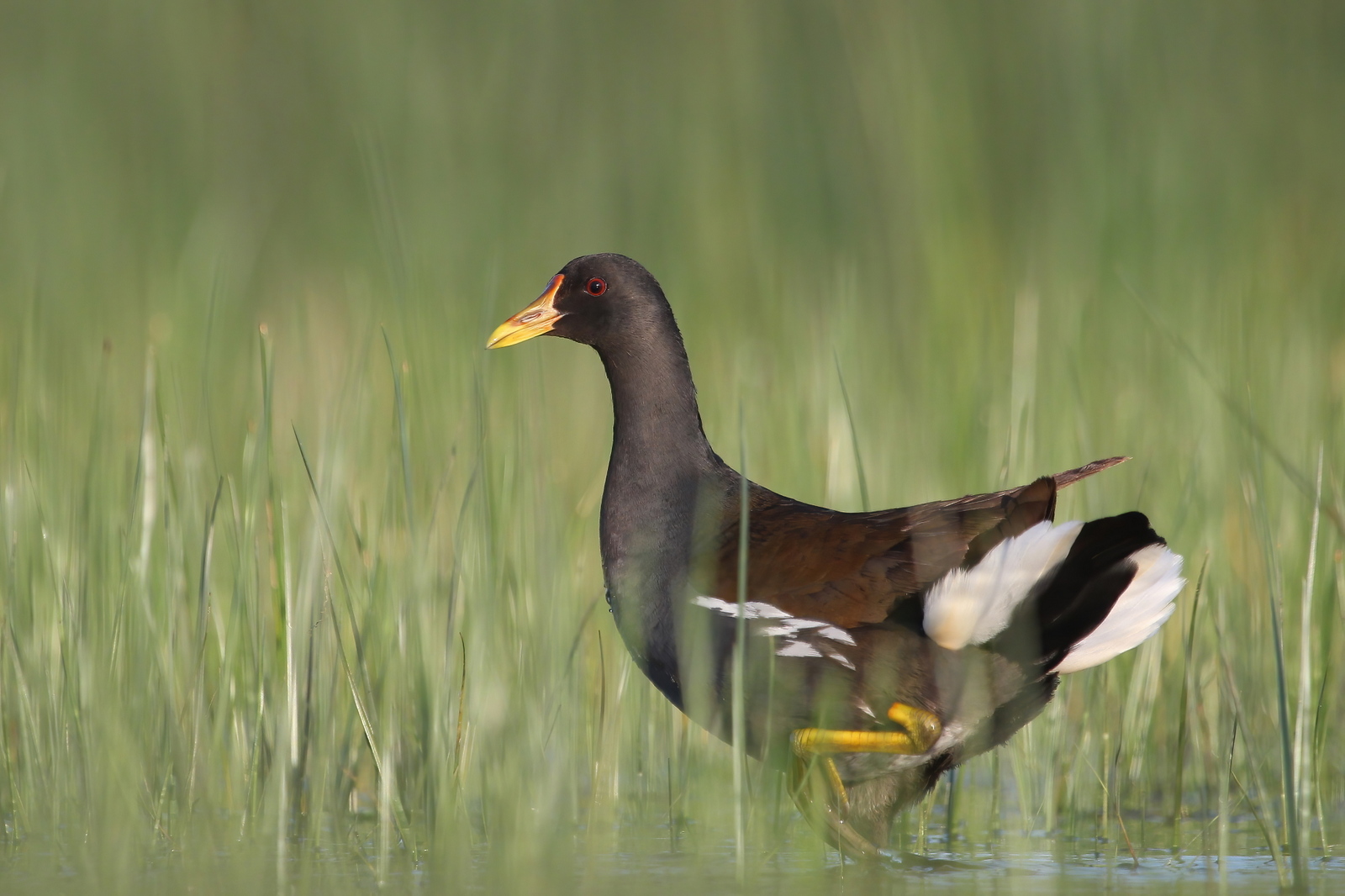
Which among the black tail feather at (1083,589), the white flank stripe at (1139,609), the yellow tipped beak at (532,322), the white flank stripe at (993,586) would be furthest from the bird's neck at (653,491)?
the white flank stripe at (1139,609)

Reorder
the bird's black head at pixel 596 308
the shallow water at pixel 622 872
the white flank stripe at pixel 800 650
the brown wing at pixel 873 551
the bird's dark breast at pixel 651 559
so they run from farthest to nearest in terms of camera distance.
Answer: the bird's black head at pixel 596 308, the bird's dark breast at pixel 651 559, the white flank stripe at pixel 800 650, the brown wing at pixel 873 551, the shallow water at pixel 622 872

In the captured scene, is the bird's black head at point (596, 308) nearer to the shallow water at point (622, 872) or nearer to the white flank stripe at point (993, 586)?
the white flank stripe at point (993, 586)

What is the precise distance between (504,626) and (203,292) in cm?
269

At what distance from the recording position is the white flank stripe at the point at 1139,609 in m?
3.27

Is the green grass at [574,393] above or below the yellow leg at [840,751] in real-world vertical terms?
above

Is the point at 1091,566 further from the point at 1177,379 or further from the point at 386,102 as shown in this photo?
the point at 386,102

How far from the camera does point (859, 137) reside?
7027 mm

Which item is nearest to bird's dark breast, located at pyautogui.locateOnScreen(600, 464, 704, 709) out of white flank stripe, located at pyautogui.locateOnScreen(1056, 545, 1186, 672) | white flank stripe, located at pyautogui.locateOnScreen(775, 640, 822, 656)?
white flank stripe, located at pyautogui.locateOnScreen(775, 640, 822, 656)

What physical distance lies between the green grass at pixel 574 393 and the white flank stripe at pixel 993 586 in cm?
43

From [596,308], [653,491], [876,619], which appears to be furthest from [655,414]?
[876,619]

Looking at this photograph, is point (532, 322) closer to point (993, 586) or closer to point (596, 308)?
point (596, 308)

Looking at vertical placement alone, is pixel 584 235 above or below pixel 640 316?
above

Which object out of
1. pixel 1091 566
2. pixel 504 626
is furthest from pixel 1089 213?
pixel 504 626

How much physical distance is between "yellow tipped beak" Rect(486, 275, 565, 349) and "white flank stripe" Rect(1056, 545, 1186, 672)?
1.69 m
